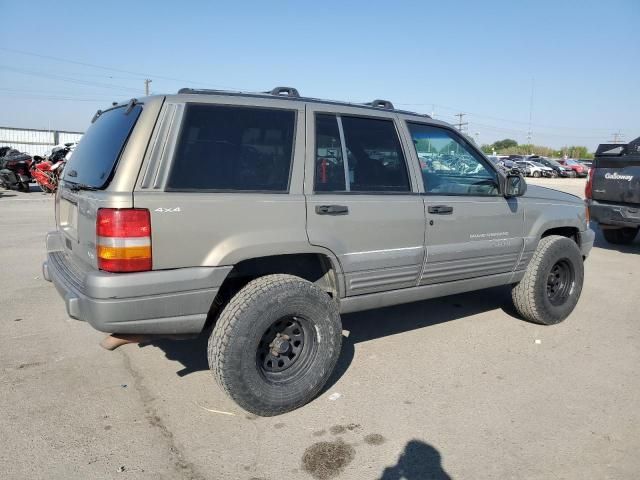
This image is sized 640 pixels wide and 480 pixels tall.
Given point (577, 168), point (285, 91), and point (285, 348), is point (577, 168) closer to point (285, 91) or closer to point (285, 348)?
point (285, 91)

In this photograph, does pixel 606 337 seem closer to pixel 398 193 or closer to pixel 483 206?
pixel 483 206

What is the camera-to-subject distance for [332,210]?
3312mm

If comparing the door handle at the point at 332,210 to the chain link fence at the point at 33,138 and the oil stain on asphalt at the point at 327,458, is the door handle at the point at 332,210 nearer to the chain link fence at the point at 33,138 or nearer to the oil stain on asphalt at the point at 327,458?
the oil stain on asphalt at the point at 327,458

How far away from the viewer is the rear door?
3.33m

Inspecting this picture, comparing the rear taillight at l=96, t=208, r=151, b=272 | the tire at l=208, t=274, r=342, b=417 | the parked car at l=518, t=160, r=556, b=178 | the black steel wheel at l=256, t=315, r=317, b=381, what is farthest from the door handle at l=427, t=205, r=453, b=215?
the parked car at l=518, t=160, r=556, b=178

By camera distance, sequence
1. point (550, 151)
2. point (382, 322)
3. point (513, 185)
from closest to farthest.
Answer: point (513, 185)
point (382, 322)
point (550, 151)

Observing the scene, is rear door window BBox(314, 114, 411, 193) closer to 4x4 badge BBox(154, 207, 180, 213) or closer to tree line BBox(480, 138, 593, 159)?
4x4 badge BBox(154, 207, 180, 213)

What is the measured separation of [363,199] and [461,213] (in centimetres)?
96

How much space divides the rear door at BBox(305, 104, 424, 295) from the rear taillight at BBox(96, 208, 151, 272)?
0.99 m

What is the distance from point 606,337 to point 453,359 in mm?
1626

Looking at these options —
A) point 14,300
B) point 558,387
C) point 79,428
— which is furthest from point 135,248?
point 14,300

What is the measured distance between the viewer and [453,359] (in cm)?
410

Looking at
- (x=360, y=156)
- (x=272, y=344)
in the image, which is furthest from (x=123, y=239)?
(x=360, y=156)

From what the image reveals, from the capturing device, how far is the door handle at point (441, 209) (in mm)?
3817
